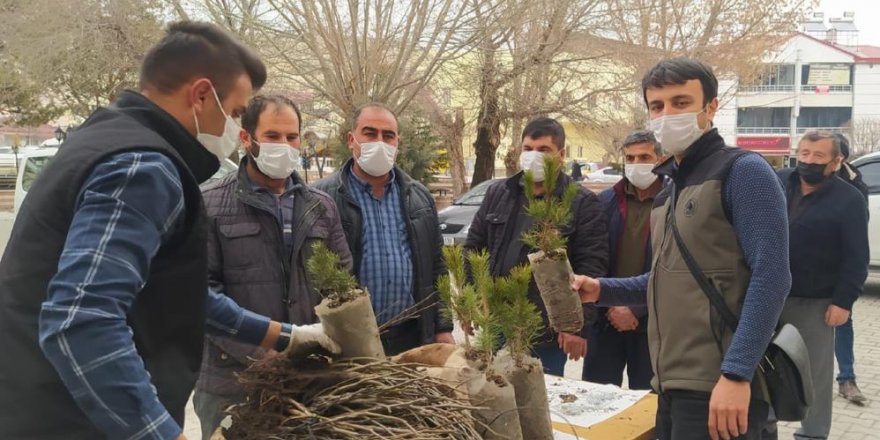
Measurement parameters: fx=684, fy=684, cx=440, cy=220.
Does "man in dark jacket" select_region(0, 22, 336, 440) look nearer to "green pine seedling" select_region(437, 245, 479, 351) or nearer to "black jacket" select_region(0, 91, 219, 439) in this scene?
"black jacket" select_region(0, 91, 219, 439)

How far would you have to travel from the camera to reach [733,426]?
1.93 meters

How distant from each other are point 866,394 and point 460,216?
19.2 feet

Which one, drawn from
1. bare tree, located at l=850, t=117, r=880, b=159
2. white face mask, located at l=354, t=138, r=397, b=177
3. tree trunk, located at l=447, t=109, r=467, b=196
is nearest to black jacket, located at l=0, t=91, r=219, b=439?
white face mask, located at l=354, t=138, r=397, b=177

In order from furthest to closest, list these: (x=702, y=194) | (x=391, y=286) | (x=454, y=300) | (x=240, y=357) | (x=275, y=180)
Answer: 1. (x=391, y=286)
2. (x=275, y=180)
3. (x=240, y=357)
4. (x=702, y=194)
5. (x=454, y=300)

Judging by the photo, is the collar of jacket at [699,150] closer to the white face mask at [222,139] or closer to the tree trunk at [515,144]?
the white face mask at [222,139]

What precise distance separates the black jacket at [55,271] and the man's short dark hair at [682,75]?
1.56m

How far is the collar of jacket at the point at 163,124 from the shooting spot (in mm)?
1444

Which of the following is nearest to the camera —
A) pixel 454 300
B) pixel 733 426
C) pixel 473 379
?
pixel 473 379

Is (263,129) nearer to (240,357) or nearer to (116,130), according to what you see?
(240,357)

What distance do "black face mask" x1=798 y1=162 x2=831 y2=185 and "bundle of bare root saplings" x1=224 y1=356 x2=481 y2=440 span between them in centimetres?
362

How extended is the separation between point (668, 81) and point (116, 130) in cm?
170

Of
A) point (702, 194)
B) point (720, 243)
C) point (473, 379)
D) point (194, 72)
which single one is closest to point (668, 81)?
point (702, 194)

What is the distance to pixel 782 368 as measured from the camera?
1997 millimetres

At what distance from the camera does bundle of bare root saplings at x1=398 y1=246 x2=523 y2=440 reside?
1.63 meters
